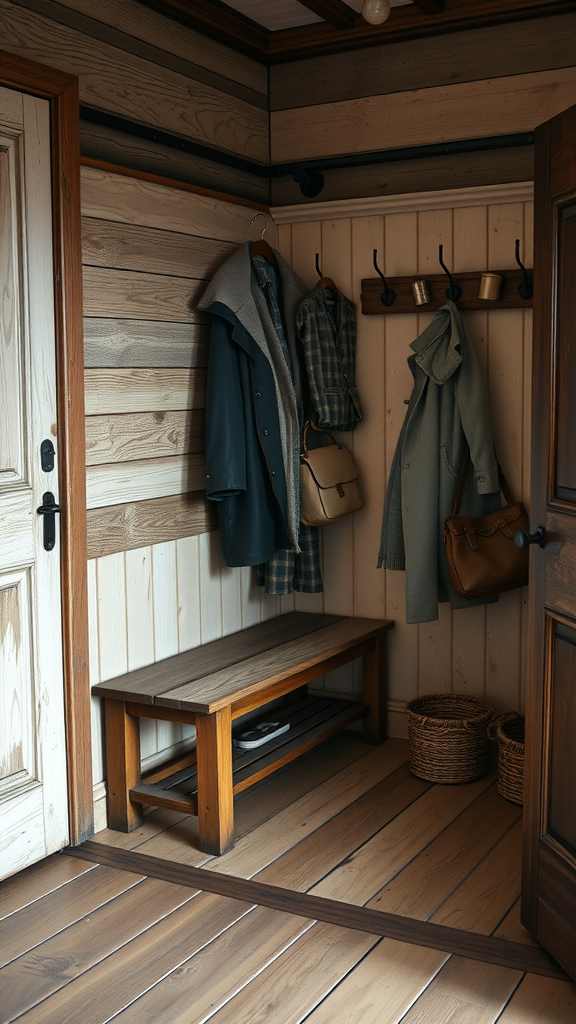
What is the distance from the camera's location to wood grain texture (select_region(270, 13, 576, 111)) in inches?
128

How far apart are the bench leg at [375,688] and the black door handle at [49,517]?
4.60 feet

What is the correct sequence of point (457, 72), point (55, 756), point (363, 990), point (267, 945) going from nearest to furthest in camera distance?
1. point (363, 990)
2. point (267, 945)
3. point (55, 756)
4. point (457, 72)

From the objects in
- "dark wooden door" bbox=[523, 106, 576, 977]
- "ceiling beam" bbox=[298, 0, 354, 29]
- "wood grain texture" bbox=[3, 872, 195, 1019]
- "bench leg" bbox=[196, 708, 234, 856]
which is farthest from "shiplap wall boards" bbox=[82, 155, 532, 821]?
"dark wooden door" bbox=[523, 106, 576, 977]

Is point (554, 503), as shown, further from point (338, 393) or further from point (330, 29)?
point (330, 29)

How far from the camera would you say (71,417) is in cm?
275

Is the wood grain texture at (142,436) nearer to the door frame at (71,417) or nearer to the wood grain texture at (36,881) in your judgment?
the door frame at (71,417)

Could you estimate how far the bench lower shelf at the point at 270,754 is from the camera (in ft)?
9.61

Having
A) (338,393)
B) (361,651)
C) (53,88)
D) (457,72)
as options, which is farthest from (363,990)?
(457,72)

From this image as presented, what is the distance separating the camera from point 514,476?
3469 mm

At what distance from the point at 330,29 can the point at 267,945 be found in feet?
9.66

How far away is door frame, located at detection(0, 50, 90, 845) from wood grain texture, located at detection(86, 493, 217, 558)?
0.36ft

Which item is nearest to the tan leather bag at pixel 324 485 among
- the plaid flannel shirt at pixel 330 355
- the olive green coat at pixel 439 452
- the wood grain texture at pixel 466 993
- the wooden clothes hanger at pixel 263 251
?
Answer: the plaid flannel shirt at pixel 330 355

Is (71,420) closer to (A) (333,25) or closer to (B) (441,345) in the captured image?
→ (B) (441,345)

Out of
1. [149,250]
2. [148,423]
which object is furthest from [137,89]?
[148,423]
